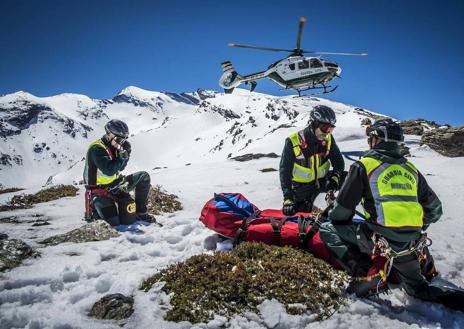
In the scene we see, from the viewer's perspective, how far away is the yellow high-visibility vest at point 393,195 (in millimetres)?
4766

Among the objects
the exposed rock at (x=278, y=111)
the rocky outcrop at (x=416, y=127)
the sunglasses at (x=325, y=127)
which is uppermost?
the exposed rock at (x=278, y=111)

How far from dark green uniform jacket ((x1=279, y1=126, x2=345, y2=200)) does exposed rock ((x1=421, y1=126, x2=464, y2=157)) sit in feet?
66.8

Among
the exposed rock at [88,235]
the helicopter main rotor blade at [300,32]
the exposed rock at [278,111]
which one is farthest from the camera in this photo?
the exposed rock at [278,111]

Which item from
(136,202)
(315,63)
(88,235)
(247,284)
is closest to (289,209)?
(247,284)

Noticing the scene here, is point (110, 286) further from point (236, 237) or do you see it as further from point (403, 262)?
point (403, 262)

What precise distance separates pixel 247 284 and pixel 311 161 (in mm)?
3737

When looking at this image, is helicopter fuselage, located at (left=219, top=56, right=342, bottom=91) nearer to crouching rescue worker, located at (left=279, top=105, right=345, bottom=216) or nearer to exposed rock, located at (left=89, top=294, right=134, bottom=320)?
crouching rescue worker, located at (left=279, top=105, right=345, bottom=216)

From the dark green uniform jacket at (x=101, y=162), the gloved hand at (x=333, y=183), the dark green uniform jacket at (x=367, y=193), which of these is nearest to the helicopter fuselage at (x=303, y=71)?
the gloved hand at (x=333, y=183)

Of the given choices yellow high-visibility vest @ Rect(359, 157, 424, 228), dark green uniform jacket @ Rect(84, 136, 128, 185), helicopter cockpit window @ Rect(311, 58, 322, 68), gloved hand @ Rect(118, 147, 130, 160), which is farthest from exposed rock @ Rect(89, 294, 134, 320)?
helicopter cockpit window @ Rect(311, 58, 322, 68)

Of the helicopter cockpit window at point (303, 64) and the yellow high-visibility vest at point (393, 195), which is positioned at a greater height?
the helicopter cockpit window at point (303, 64)

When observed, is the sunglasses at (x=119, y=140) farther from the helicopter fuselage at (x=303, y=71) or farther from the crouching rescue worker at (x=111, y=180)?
the helicopter fuselage at (x=303, y=71)

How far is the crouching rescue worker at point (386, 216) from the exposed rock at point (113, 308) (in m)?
3.21

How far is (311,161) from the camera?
7.80 m

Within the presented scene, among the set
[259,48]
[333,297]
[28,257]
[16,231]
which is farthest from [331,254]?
[259,48]
